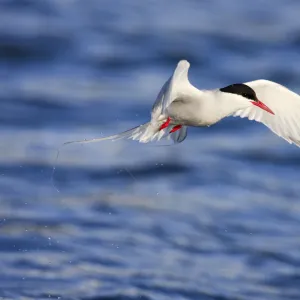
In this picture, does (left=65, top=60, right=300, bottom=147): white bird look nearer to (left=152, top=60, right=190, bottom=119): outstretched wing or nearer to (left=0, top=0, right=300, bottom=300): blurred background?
(left=152, top=60, right=190, bottom=119): outstretched wing

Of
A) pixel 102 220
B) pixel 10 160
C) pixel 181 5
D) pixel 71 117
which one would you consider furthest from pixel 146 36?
pixel 102 220

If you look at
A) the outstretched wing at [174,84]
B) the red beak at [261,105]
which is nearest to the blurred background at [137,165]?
the red beak at [261,105]

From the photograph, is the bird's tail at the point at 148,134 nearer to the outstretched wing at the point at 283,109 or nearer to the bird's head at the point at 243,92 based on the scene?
the outstretched wing at the point at 283,109

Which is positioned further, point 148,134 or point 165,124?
point 148,134

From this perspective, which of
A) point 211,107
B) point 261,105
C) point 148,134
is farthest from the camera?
point 148,134

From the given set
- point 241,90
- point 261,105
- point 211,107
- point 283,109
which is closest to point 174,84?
point 211,107

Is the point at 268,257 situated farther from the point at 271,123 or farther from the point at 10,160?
the point at 10,160

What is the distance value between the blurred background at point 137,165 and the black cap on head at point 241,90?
1.33 meters

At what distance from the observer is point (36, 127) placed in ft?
35.7

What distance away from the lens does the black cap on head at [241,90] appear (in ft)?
23.2

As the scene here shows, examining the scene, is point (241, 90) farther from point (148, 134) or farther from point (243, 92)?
point (148, 134)

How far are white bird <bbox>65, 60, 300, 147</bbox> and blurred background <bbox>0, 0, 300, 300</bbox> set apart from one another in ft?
3.35

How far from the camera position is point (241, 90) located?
7.12 metres

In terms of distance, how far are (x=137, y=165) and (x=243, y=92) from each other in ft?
10.6
